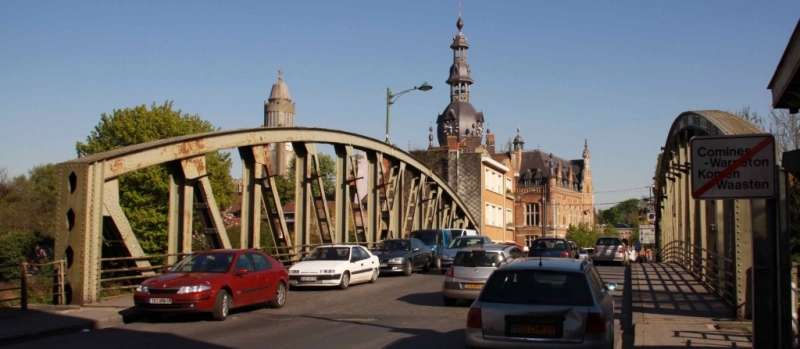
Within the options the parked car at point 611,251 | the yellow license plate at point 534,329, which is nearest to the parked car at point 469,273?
the yellow license plate at point 534,329

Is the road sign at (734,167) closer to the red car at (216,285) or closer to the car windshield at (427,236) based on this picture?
the red car at (216,285)

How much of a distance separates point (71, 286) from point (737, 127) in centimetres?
1302

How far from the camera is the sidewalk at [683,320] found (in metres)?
10.2

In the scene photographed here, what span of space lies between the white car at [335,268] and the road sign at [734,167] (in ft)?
49.3

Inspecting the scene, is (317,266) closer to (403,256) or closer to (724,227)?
(403,256)

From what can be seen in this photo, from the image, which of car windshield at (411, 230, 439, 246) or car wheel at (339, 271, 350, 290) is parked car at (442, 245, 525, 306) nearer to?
car wheel at (339, 271, 350, 290)

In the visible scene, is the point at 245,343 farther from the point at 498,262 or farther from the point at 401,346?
the point at 498,262

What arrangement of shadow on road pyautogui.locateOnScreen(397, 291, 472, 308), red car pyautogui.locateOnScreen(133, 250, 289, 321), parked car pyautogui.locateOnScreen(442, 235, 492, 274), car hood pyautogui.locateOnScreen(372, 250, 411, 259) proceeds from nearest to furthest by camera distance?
red car pyautogui.locateOnScreen(133, 250, 289, 321)
shadow on road pyautogui.locateOnScreen(397, 291, 472, 308)
car hood pyautogui.locateOnScreen(372, 250, 411, 259)
parked car pyautogui.locateOnScreen(442, 235, 492, 274)

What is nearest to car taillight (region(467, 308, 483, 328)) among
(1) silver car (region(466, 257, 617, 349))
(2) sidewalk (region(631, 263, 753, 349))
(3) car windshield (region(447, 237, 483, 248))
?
(1) silver car (region(466, 257, 617, 349))

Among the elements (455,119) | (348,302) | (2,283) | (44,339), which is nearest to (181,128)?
(2,283)

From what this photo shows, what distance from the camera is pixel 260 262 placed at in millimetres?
16219

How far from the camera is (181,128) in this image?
168ft

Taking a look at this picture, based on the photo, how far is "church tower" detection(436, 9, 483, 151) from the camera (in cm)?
11894

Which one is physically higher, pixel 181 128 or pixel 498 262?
pixel 181 128
